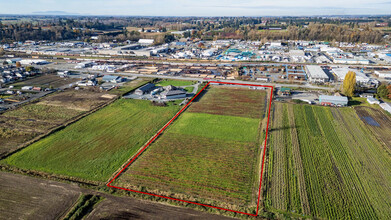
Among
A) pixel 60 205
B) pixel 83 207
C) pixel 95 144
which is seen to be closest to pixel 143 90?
pixel 95 144

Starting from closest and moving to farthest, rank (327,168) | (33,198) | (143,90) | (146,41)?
(33,198) < (327,168) < (143,90) < (146,41)

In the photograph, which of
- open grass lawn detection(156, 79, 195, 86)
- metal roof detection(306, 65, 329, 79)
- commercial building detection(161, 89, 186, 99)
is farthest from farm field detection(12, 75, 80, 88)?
metal roof detection(306, 65, 329, 79)

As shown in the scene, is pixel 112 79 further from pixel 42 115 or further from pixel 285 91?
pixel 285 91

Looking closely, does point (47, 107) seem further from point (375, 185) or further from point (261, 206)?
point (375, 185)

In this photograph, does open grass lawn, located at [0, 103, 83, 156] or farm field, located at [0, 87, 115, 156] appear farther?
farm field, located at [0, 87, 115, 156]

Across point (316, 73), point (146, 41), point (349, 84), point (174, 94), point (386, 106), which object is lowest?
point (386, 106)

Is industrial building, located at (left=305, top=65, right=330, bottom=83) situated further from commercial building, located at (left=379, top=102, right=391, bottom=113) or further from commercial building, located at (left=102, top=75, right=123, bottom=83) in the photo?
commercial building, located at (left=102, top=75, right=123, bottom=83)

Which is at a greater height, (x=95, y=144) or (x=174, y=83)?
(x=174, y=83)

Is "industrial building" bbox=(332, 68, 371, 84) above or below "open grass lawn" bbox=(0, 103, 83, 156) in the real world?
above
